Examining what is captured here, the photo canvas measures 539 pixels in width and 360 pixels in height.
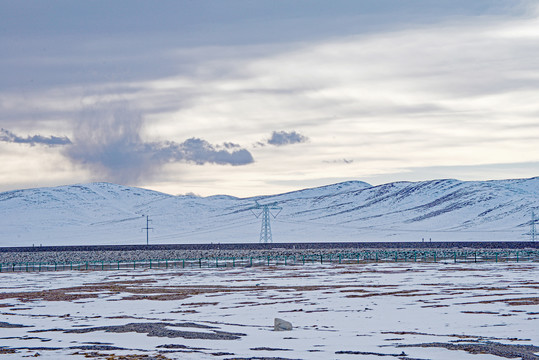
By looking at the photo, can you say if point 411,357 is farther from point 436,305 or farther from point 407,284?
point 407,284

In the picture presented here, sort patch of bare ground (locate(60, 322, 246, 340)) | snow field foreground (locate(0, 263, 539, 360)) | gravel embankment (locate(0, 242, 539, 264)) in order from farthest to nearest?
gravel embankment (locate(0, 242, 539, 264)) < patch of bare ground (locate(60, 322, 246, 340)) < snow field foreground (locate(0, 263, 539, 360))

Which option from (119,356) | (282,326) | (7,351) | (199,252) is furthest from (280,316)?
(199,252)

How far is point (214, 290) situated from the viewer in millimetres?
46875

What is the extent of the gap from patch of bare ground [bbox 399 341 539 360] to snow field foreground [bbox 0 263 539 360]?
0.03 metres

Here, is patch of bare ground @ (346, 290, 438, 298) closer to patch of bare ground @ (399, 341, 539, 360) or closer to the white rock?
the white rock

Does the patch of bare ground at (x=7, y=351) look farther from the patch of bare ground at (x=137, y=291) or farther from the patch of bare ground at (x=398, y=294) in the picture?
the patch of bare ground at (x=398, y=294)

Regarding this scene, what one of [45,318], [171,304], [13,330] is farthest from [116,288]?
[13,330]

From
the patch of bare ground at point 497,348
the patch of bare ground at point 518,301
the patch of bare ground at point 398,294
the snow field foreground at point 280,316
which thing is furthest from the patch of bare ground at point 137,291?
the patch of bare ground at point 497,348

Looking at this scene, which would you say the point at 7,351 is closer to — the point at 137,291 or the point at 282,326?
the point at 282,326

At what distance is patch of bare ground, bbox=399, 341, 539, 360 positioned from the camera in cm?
2178

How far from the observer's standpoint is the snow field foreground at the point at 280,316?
23.6 metres

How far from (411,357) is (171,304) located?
19011mm

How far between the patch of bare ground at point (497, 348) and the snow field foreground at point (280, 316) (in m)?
0.03

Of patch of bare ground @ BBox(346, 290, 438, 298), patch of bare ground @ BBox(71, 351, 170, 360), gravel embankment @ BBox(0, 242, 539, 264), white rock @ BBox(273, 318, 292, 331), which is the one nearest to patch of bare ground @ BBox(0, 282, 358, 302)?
patch of bare ground @ BBox(346, 290, 438, 298)
